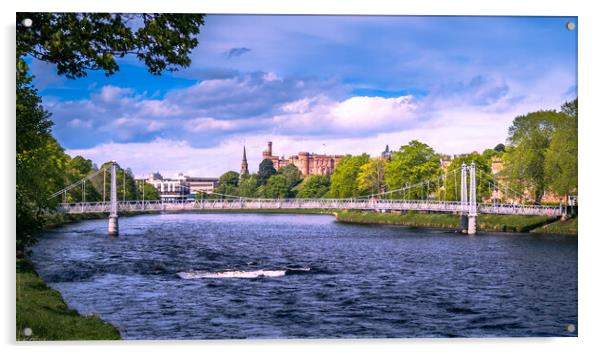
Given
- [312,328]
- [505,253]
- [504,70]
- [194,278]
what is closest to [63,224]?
[194,278]

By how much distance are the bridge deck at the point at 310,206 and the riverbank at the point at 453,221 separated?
0.45m

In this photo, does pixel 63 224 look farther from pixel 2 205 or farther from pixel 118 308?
pixel 2 205

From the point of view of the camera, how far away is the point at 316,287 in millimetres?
16688

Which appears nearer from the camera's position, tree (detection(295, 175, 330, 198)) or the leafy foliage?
the leafy foliage

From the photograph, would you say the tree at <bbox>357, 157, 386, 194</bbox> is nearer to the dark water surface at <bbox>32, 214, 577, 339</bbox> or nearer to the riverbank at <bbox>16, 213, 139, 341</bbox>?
the dark water surface at <bbox>32, 214, 577, 339</bbox>

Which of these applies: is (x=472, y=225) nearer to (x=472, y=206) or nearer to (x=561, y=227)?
(x=472, y=206)

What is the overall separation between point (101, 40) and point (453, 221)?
33065 mm

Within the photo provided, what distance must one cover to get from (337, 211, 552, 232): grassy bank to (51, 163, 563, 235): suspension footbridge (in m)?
0.47

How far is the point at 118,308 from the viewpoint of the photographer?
1367cm

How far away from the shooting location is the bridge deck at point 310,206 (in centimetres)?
3010

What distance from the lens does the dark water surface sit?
12469 mm

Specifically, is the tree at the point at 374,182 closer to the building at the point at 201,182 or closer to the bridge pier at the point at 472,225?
the bridge pier at the point at 472,225

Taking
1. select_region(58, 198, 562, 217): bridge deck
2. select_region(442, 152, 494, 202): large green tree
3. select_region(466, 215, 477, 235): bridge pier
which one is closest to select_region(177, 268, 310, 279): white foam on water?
select_region(58, 198, 562, 217): bridge deck

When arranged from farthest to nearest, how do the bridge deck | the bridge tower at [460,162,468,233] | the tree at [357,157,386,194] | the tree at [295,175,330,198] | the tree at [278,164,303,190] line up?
the tree at [357,157,386,194] < the bridge tower at [460,162,468,233] < the bridge deck < the tree at [295,175,330,198] < the tree at [278,164,303,190]
